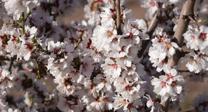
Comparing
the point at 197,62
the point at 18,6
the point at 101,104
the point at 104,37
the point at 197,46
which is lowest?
the point at 101,104

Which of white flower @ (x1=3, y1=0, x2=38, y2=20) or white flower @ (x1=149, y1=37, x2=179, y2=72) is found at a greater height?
white flower @ (x1=3, y1=0, x2=38, y2=20)

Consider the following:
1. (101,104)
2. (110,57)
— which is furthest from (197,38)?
(101,104)

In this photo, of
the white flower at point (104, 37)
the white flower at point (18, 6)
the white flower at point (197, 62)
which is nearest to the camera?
the white flower at point (104, 37)

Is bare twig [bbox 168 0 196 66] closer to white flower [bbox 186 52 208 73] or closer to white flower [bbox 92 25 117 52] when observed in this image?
white flower [bbox 186 52 208 73]

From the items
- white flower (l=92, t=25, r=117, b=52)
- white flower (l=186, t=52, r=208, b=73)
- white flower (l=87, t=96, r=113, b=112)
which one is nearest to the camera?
white flower (l=92, t=25, r=117, b=52)

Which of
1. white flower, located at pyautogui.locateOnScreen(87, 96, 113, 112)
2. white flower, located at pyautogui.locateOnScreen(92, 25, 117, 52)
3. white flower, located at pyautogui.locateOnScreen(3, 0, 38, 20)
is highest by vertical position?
white flower, located at pyautogui.locateOnScreen(3, 0, 38, 20)

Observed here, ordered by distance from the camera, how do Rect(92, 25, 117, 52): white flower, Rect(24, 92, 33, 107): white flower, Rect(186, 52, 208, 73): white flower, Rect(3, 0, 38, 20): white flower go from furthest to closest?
Rect(24, 92, 33, 107): white flower < Rect(3, 0, 38, 20): white flower < Rect(186, 52, 208, 73): white flower < Rect(92, 25, 117, 52): white flower

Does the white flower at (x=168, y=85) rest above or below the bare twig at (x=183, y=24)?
below

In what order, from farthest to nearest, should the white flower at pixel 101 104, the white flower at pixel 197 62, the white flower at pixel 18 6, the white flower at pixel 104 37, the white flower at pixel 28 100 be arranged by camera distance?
the white flower at pixel 28 100 → the white flower at pixel 101 104 → the white flower at pixel 18 6 → the white flower at pixel 197 62 → the white flower at pixel 104 37

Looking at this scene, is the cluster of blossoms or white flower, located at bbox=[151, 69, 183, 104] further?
white flower, located at bbox=[151, 69, 183, 104]

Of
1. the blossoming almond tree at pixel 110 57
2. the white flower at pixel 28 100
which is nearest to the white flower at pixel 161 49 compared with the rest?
the blossoming almond tree at pixel 110 57

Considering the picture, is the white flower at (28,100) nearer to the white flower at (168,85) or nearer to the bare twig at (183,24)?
the white flower at (168,85)

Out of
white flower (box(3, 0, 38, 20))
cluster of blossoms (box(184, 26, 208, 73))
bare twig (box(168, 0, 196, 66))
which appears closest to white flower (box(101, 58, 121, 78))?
bare twig (box(168, 0, 196, 66))

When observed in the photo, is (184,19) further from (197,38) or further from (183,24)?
(197,38)
